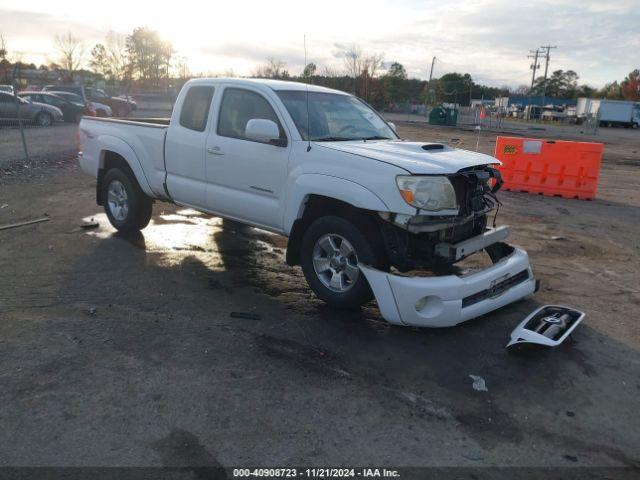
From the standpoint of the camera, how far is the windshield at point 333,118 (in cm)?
516

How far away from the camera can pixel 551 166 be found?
1159cm

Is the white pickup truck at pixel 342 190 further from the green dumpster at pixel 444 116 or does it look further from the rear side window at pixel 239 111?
the green dumpster at pixel 444 116

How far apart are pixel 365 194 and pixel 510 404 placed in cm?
186

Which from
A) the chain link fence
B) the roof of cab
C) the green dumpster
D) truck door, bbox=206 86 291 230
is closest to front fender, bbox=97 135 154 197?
truck door, bbox=206 86 291 230

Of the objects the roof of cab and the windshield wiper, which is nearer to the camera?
the windshield wiper

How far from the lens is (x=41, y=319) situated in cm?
451

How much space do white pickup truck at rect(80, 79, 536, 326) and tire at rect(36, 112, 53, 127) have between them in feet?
66.9

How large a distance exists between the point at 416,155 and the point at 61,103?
83.9ft

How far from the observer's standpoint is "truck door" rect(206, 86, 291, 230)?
16.7 feet

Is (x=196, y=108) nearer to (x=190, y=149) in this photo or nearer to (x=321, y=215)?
(x=190, y=149)

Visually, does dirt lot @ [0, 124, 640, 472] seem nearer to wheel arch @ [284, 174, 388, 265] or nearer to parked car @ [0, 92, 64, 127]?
wheel arch @ [284, 174, 388, 265]

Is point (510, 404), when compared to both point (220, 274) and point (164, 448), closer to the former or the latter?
point (164, 448)

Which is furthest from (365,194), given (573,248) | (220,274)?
(573,248)

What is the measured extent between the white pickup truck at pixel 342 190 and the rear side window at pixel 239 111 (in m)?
0.01
